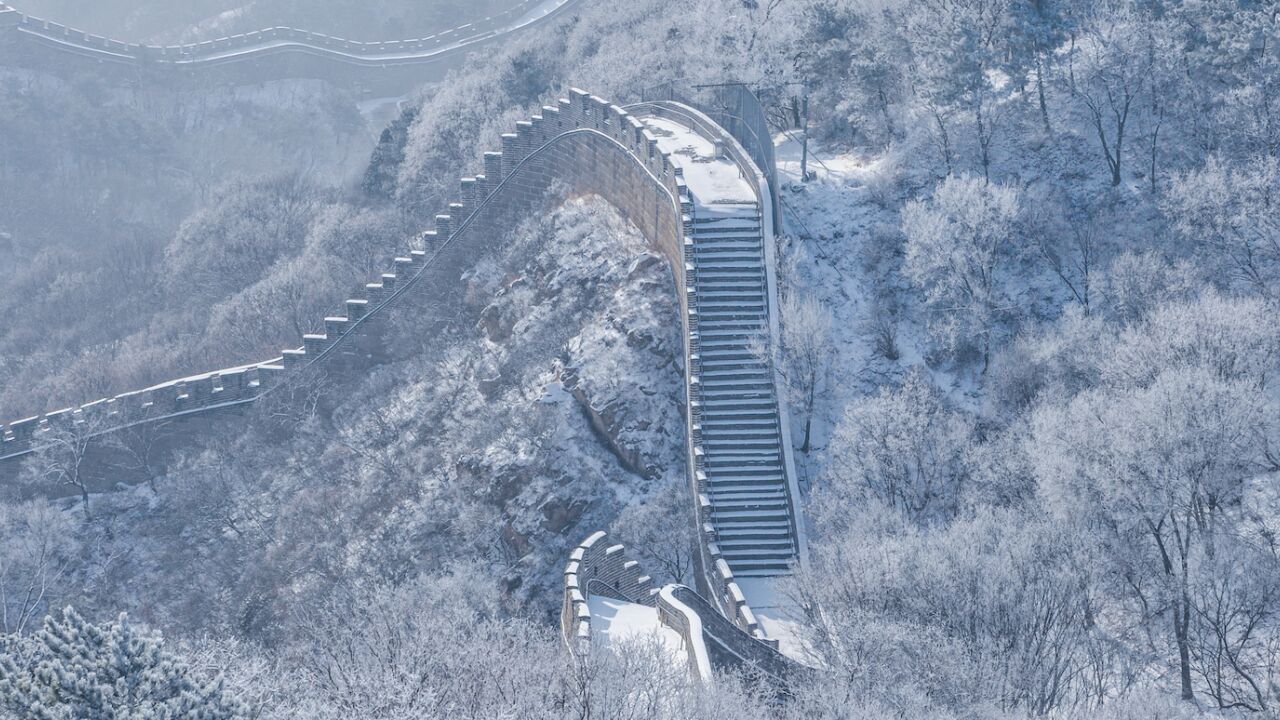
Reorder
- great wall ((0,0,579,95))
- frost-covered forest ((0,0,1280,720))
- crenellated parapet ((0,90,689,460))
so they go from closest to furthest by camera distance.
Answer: frost-covered forest ((0,0,1280,720)) → crenellated parapet ((0,90,689,460)) → great wall ((0,0,579,95))

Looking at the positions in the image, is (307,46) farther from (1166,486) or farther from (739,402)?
(1166,486)

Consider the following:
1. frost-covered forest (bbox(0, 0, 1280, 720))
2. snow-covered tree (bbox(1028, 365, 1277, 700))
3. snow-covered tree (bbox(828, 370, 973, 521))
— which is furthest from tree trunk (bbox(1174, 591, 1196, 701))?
snow-covered tree (bbox(828, 370, 973, 521))

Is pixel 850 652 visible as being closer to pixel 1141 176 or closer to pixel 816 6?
pixel 1141 176

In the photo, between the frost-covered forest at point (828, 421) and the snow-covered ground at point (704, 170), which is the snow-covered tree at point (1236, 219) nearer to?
the frost-covered forest at point (828, 421)

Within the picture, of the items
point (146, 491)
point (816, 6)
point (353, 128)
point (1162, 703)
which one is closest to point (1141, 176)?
point (816, 6)

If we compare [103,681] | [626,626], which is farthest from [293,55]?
[103,681]

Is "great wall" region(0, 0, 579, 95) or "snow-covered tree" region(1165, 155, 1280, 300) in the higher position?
"great wall" region(0, 0, 579, 95)

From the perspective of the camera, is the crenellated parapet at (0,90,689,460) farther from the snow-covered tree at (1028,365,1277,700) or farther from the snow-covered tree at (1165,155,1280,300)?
the snow-covered tree at (1028,365,1277,700)
